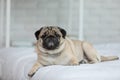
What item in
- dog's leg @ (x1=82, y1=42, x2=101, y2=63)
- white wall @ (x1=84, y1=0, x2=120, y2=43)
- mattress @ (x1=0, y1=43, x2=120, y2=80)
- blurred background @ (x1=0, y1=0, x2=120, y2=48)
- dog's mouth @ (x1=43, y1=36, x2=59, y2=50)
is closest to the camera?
mattress @ (x1=0, y1=43, x2=120, y2=80)

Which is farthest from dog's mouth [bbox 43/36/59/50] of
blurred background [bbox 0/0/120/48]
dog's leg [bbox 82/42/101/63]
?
blurred background [bbox 0/0/120/48]

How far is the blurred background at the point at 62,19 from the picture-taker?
3840mm

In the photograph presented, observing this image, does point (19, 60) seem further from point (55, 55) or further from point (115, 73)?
point (115, 73)

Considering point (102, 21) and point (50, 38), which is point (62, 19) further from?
point (50, 38)

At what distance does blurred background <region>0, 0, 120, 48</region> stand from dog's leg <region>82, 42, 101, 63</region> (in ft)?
4.32

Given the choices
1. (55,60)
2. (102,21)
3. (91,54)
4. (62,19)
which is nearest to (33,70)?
(55,60)

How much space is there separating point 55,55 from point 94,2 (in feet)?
7.53

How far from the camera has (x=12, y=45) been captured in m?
3.65

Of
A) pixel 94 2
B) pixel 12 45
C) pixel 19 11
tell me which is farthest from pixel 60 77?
pixel 94 2

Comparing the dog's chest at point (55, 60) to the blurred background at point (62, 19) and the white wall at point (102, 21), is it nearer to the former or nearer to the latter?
the blurred background at point (62, 19)

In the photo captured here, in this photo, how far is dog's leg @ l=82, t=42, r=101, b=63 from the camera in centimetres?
235

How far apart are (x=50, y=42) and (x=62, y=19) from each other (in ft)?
6.48

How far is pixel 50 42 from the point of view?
2082mm

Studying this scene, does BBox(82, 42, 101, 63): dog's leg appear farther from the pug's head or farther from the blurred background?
the blurred background
